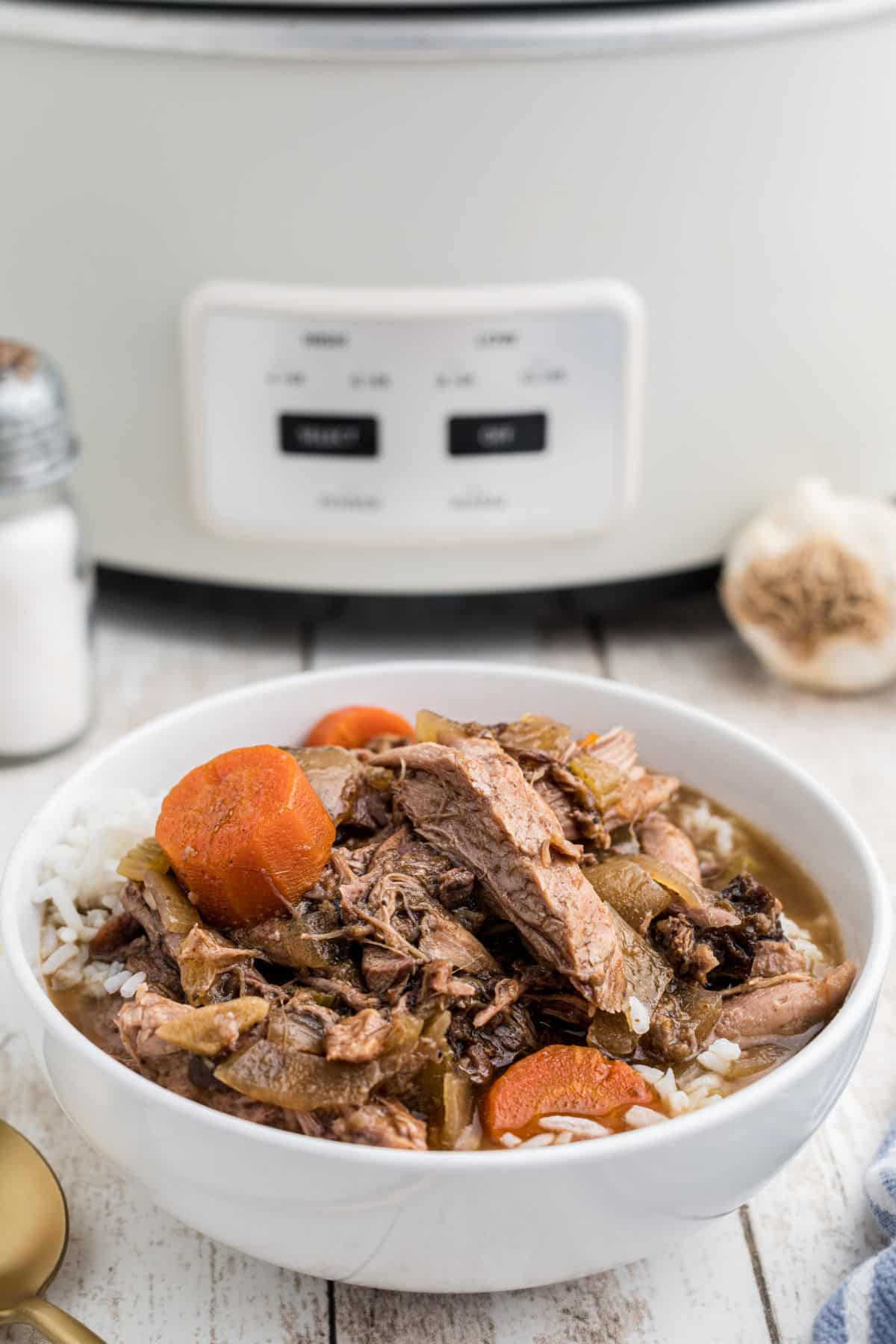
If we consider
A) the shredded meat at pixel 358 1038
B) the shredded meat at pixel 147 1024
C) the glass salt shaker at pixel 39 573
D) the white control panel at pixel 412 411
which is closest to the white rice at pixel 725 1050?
the shredded meat at pixel 358 1038

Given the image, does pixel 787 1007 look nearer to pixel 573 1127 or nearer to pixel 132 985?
pixel 573 1127

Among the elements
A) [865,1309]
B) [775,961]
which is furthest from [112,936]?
[865,1309]

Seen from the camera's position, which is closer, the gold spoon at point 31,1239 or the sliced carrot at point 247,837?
the gold spoon at point 31,1239

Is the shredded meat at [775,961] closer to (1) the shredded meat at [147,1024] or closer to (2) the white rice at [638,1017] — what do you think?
(2) the white rice at [638,1017]

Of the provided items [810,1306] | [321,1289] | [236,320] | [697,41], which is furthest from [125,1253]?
[697,41]

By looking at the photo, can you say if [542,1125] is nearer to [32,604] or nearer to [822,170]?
[32,604]

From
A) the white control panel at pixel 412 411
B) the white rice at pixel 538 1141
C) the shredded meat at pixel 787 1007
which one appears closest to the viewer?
the white rice at pixel 538 1141

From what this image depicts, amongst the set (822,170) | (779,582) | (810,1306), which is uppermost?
(822,170)

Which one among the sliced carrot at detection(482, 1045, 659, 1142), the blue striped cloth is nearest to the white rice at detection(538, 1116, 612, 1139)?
the sliced carrot at detection(482, 1045, 659, 1142)
